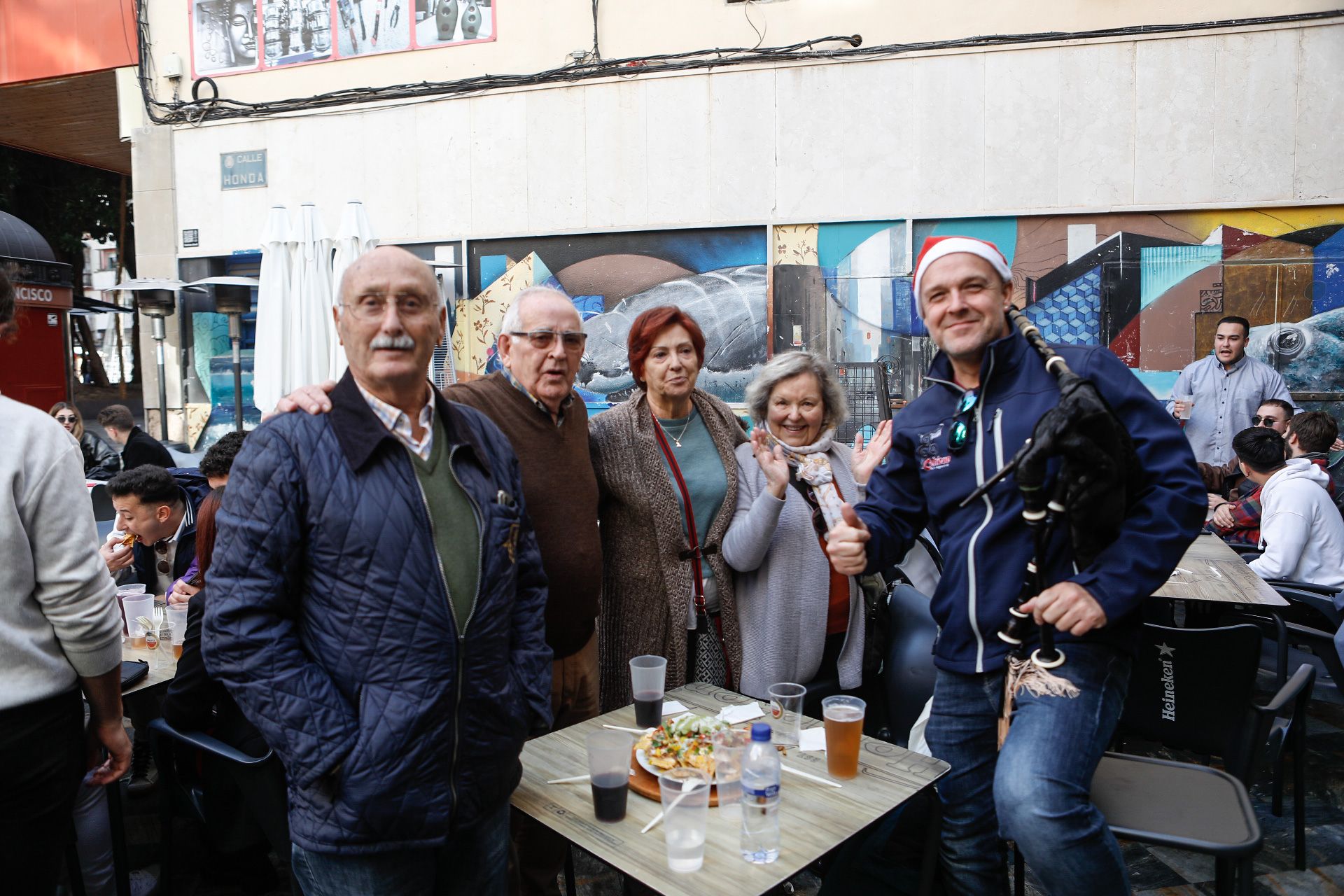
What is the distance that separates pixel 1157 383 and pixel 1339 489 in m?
1.49

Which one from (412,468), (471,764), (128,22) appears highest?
(128,22)

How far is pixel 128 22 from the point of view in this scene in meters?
9.88

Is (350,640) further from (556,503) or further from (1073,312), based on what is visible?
(1073,312)

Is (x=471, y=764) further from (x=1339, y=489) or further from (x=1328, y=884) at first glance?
(x=1339, y=489)

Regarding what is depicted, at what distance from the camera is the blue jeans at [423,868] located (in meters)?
1.74

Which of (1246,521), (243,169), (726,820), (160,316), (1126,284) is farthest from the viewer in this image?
(160,316)

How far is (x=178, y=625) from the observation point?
3.33 m

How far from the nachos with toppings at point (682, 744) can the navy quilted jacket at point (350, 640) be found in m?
0.44

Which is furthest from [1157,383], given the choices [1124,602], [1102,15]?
[1124,602]

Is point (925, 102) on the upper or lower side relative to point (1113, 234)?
upper

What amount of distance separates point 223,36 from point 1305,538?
1073 cm

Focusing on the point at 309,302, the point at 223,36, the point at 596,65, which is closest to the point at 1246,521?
the point at 596,65

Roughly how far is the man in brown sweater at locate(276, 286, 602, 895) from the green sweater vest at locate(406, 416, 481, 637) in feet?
2.52

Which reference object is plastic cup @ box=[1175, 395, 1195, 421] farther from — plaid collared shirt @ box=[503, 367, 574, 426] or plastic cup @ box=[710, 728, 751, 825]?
plastic cup @ box=[710, 728, 751, 825]
